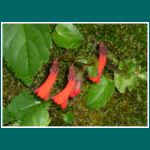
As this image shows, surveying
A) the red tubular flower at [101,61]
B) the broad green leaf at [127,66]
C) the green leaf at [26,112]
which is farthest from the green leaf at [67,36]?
the green leaf at [26,112]

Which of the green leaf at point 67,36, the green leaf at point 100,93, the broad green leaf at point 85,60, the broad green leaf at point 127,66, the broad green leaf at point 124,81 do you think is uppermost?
the green leaf at point 67,36

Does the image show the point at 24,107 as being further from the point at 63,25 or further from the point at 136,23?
the point at 136,23

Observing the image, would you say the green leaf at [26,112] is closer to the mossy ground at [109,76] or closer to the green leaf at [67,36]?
the mossy ground at [109,76]

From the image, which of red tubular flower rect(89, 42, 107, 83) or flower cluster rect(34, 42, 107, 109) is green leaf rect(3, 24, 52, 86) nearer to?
flower cluster rect(34, 42, 107, 109)

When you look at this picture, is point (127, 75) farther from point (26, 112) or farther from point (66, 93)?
point (26, 112)

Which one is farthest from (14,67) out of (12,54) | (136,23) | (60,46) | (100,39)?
(136,23)
